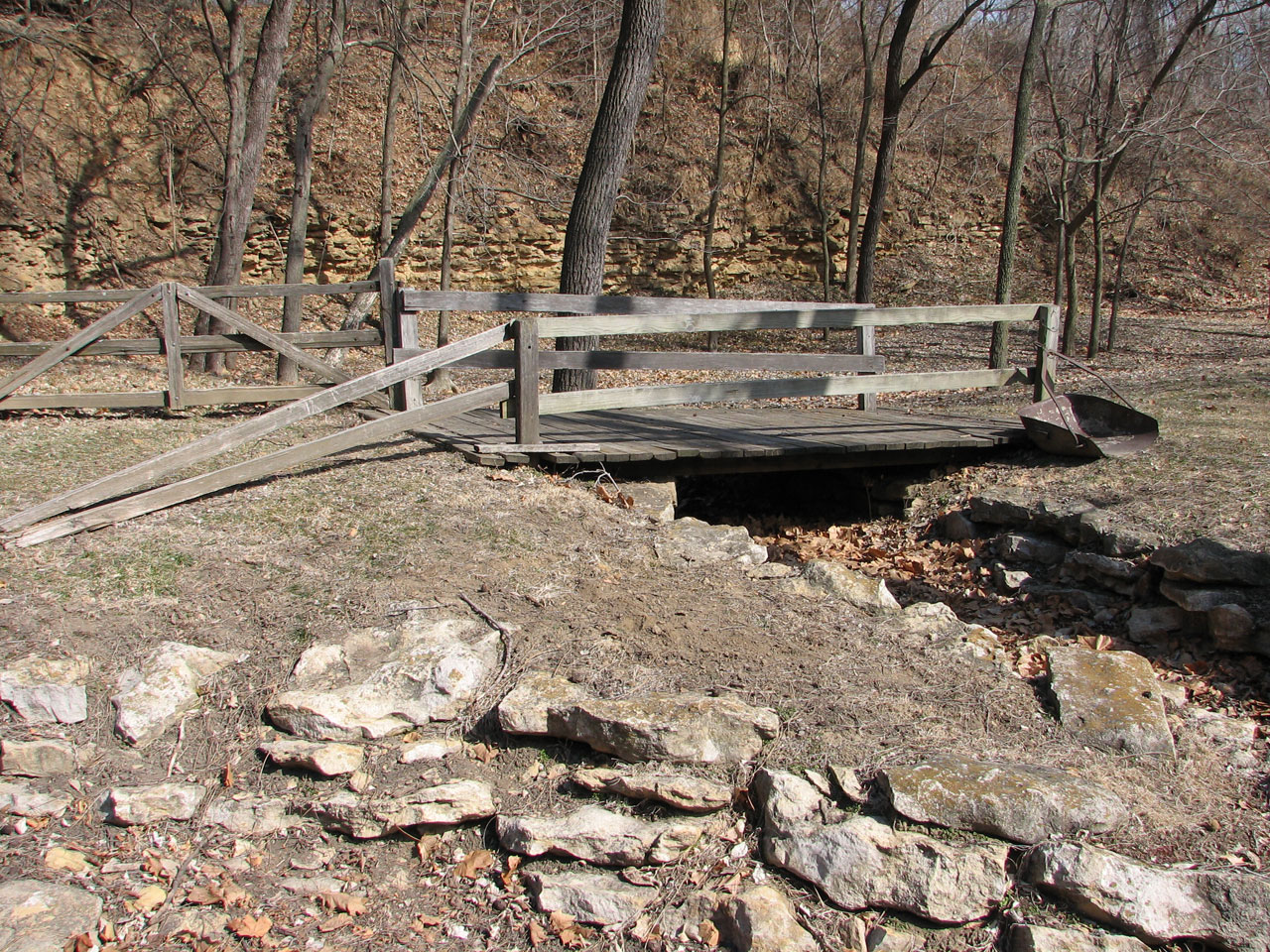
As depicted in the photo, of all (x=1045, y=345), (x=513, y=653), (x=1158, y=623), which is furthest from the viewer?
(x=1045, y=345)

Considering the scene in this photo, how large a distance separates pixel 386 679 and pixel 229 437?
2.34m

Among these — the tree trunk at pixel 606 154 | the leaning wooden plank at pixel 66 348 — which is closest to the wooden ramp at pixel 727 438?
the tree trunk at pixel 606 154

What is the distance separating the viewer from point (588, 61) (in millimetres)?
22453

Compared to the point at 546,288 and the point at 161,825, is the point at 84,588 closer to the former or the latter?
the point at 161,825

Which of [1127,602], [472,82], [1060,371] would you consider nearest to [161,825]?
[1127,602]

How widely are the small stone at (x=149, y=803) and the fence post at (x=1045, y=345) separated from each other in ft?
24.1

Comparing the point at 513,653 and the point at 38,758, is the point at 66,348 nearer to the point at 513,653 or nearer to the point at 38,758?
the point at 38,758

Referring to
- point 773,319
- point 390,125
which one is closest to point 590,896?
point 773,319

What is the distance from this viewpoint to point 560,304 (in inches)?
280

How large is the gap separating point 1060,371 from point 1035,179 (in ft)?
40.5

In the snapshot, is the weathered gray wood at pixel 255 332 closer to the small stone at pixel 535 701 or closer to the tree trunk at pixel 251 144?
the tree trunk at pixel 251 144

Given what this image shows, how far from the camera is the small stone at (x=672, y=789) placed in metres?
3.34

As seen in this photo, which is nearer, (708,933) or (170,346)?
(708,933)

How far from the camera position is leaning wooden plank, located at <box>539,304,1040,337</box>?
662 cm
